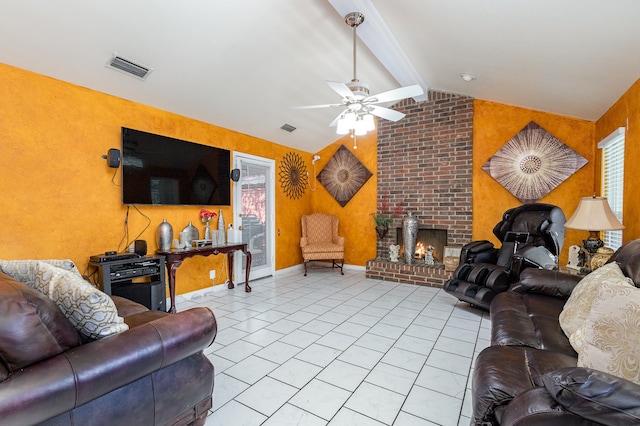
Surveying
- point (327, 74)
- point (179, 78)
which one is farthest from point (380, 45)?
point (179, 78)

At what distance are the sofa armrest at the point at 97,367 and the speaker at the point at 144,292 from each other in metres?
1.94

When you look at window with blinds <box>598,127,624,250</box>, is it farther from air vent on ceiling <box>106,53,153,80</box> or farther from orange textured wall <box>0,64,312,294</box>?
orange textured wall <box>0,64,312,294</box>

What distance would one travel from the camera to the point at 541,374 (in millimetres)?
1298

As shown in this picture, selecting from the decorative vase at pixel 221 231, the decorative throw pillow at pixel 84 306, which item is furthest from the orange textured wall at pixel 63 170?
the decorative throw pillow at pixel 84 306

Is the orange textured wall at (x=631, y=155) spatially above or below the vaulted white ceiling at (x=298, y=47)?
below

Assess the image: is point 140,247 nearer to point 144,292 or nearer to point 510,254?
point 144,292

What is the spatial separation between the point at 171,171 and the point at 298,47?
6.73 ft

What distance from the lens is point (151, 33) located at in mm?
2588

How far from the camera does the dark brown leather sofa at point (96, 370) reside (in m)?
1.03

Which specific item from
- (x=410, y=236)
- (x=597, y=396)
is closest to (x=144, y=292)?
(x=597, y=396)

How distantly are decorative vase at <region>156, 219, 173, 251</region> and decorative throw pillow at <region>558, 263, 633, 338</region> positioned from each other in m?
3.66

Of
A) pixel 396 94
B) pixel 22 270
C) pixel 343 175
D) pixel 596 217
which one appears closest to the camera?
pixel 22 270

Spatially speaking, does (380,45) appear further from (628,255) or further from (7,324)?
(7,324)

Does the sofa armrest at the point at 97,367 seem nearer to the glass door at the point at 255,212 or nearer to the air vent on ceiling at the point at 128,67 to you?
the air vent on ceiling at the point at 128,67
